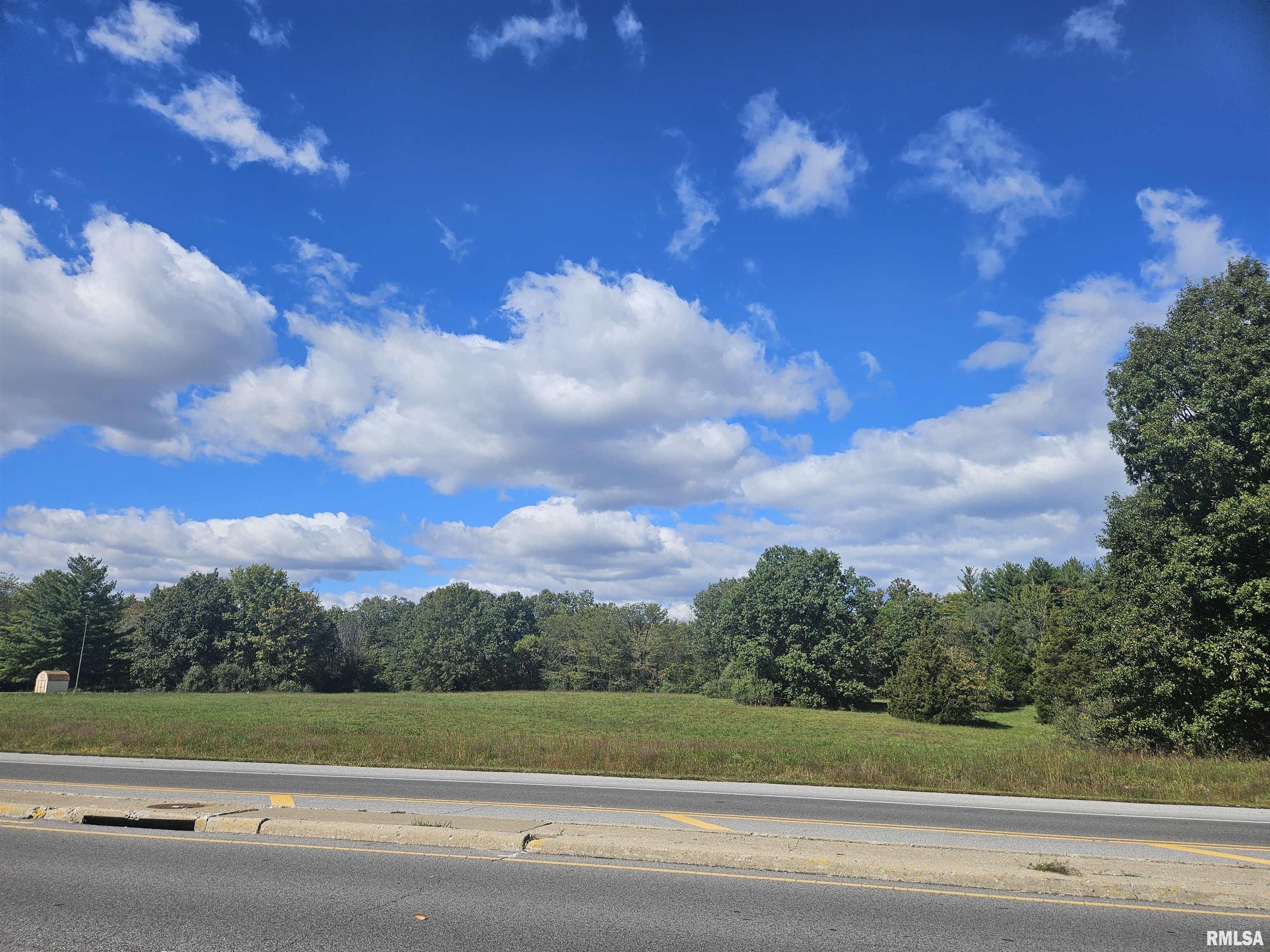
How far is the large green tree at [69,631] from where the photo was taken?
257 feet

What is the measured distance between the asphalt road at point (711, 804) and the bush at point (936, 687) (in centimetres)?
4416

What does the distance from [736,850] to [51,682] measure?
84.9 metres

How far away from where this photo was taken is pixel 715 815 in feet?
41.1

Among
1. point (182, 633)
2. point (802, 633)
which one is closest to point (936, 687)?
point (802, 633)

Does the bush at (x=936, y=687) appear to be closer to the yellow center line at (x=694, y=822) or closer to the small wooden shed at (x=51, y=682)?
the yellow center line at (x=694, y=822)

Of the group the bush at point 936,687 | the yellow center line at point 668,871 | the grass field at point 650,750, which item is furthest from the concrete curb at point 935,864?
the bush at point 936,687

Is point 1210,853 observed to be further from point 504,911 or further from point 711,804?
point 504,911

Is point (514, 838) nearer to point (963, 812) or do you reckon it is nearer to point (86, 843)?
point (86, 843)

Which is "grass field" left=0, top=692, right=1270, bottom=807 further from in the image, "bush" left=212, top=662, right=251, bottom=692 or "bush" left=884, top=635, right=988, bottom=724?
"bush" left=212, top=662, right=251, bottom=692

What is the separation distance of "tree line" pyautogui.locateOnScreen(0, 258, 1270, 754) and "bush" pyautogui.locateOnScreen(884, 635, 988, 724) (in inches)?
6.7

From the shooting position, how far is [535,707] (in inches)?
2280

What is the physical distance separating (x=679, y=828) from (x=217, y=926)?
20.2 feet

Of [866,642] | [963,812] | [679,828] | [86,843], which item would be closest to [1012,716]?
[866,642]

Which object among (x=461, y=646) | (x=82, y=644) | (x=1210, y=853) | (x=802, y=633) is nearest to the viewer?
(x=1210, y=853)
